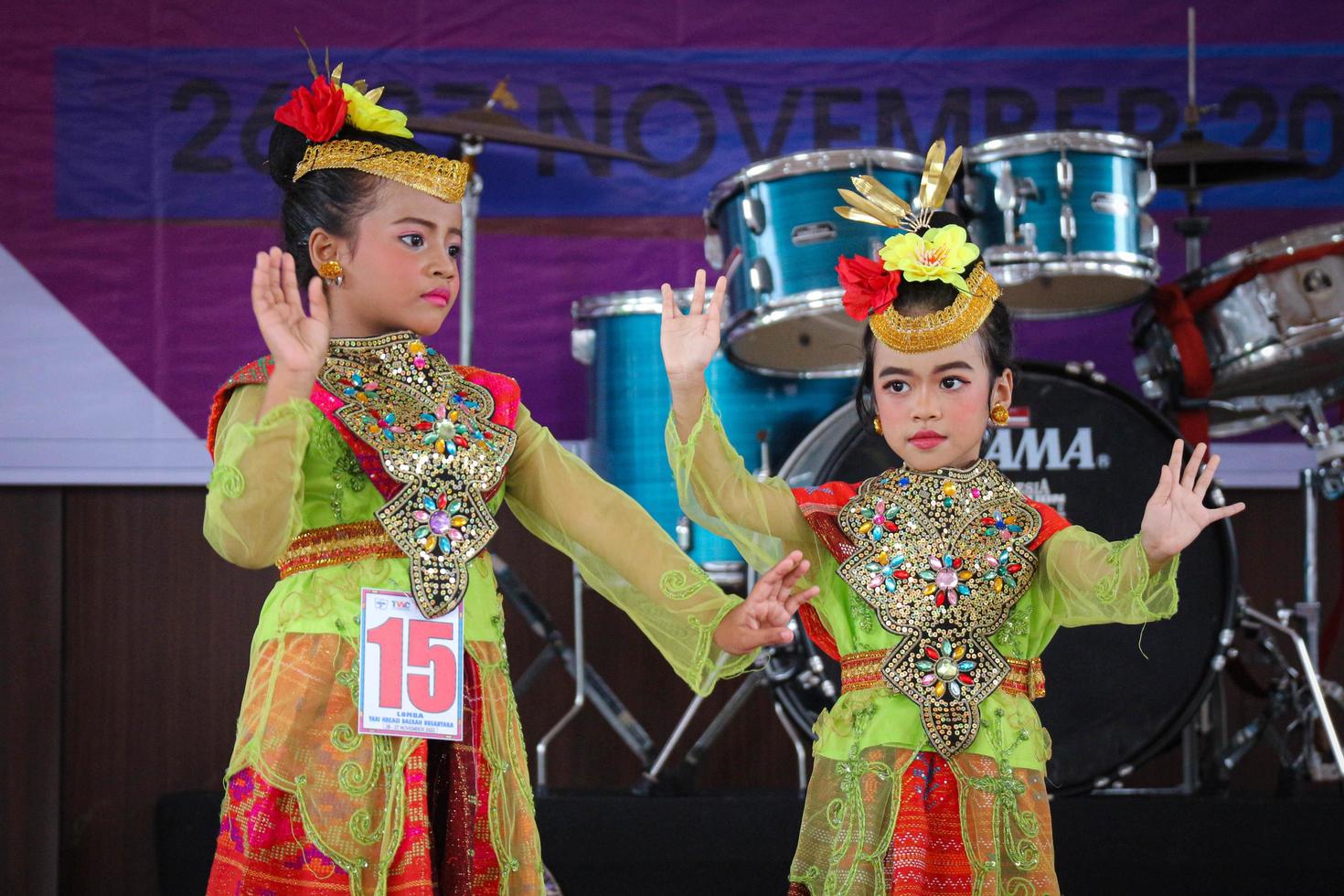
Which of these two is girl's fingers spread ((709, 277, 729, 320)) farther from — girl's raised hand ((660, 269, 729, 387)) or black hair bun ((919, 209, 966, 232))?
black hair bun ((919, 209, 966, 232))

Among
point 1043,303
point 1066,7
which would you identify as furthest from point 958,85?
point 1043,303

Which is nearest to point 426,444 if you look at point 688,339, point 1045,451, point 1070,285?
point 688,339

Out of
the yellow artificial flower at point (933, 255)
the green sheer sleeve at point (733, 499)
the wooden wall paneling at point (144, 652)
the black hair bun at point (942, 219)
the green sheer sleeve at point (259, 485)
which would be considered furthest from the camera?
the wooden wall paneling at point (144, 652)

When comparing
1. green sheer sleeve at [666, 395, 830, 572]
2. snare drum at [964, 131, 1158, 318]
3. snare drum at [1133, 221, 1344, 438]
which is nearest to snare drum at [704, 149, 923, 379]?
snare drum at [964, 131, 1158, 318]

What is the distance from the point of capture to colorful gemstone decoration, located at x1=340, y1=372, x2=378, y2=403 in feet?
6.58

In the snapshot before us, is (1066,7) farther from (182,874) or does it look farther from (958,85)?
(182,874)

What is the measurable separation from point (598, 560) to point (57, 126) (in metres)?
2.72

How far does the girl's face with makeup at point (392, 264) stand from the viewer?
2.07 m

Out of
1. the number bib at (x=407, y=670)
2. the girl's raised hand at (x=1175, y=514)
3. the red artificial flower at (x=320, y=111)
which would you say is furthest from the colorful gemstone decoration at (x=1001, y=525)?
the red artificial flower at (x=320, y=111)

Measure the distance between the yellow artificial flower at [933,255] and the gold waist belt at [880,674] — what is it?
570 millimetres

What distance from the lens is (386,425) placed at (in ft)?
6.51

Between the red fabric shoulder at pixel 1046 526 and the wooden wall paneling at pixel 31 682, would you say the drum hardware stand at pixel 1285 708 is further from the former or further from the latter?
the wooden wall paneling at pixel 31 682

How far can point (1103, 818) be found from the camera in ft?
10.8

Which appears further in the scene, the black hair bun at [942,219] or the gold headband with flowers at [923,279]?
the black hair bun at [942,219]
